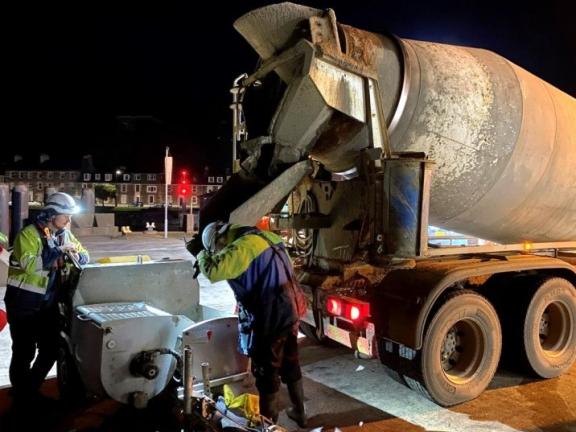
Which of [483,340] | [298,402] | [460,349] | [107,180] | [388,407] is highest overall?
[107,180]

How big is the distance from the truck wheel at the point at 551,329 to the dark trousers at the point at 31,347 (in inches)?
161

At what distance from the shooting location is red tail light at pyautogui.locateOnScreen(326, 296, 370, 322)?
14.3 feet

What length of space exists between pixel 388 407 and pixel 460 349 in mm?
882

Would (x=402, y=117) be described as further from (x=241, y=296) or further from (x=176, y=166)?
(x=176, y=166)

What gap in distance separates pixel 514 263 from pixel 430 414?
153 centimetres

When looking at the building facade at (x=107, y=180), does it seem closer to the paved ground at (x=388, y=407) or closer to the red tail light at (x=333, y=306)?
the paved ground at (x=388, y=407)

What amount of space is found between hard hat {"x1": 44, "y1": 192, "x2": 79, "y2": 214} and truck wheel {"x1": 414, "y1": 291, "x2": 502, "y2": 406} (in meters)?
3.02

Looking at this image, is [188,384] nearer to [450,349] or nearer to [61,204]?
[61,204]

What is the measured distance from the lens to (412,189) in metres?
4.19

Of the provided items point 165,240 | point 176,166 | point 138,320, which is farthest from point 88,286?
point 176,166

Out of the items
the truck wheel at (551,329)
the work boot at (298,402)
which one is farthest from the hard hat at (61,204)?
the truck wheel at (551,329)

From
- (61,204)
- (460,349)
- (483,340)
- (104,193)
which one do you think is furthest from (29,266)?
(104,193)

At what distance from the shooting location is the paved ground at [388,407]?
407 centimetres

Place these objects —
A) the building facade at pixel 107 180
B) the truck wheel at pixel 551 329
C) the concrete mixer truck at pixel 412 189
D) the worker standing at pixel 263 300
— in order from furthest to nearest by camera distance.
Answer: the building facade at pixel 107 180, the truck wheel at pixel 551 329, the concrete mixer truck at pixel 412 189, the worker standing at pixel 263 300
